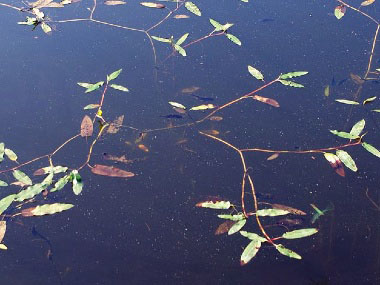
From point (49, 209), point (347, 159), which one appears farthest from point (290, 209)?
point (49, 209)

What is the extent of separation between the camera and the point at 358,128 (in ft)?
5.57

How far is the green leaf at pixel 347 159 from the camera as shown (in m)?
1.59

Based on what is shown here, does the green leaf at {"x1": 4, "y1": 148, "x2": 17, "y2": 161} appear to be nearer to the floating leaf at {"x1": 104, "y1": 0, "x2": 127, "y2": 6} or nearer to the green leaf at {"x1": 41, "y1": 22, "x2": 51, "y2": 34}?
the green leaf at {"x1": 41, "y1": 22, "x2": 51, "y2": 34}

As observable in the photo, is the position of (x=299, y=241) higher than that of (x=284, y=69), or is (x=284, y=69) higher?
(x=284, y=69)

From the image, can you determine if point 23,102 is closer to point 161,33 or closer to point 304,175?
point 161,33

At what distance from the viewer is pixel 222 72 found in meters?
1.97

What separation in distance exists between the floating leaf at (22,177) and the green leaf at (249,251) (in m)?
0.73

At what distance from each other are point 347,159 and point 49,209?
3.23 ft

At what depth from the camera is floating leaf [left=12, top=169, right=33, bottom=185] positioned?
1580 millimetres

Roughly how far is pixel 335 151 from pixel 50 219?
97 centimetres

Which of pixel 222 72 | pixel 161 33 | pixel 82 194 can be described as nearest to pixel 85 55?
pixel 161 33

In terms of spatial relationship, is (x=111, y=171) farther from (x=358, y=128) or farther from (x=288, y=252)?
(x=358, y=128)

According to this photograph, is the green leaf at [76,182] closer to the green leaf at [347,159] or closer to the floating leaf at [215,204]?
the floating leaf at [215,204]

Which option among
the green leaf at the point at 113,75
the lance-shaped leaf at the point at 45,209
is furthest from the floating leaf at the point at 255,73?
the lance-shaped leaf at the point at 45,209
